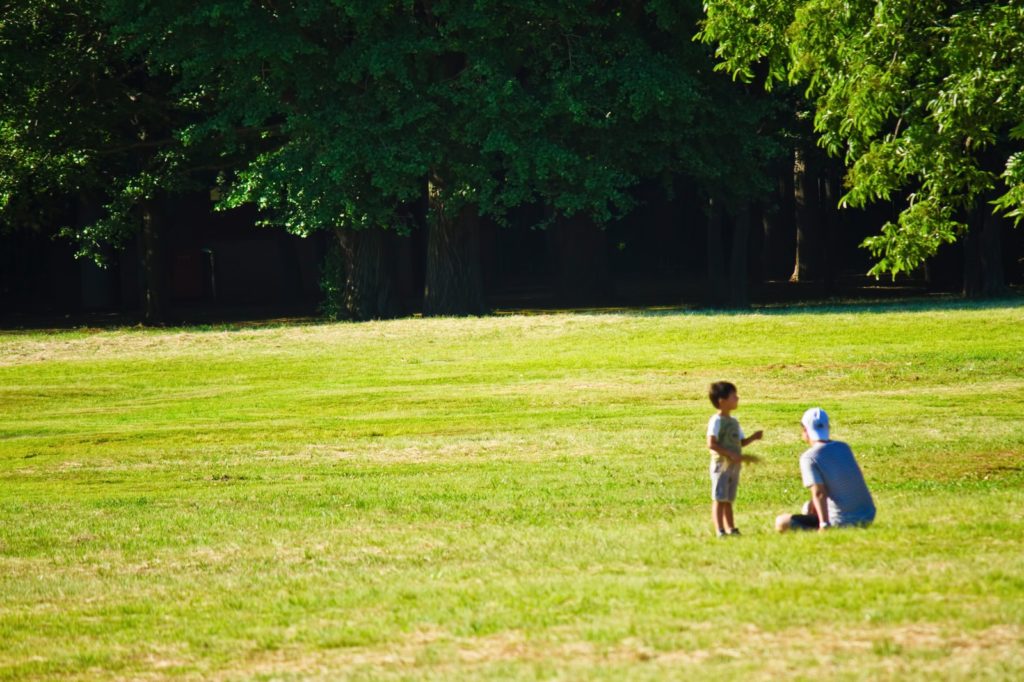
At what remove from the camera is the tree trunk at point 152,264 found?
144 feet

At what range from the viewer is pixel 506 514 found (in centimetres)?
→ 1434

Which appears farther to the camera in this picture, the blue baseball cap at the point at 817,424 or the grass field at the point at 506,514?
Answer: the blue baseball cap at the point at 817,424

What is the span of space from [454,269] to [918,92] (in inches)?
1022

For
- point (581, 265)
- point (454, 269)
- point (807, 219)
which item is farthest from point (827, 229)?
point (454, 269)

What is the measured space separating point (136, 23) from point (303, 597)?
93.5 feet

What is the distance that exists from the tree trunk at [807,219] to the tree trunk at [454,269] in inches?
669

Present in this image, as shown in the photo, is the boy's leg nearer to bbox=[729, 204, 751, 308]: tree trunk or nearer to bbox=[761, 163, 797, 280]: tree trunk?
bbox=[729, 204, 751, 308]: tree trunk

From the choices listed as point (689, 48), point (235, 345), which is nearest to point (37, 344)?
point (235, 345)

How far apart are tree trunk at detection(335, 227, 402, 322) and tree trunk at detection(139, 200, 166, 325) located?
5.95 metres

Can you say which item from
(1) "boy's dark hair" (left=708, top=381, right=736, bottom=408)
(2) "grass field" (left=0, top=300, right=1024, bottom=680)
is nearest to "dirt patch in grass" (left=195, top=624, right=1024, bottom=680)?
(2) "grass field" (left=0, top=300, right=1024, bottom=680)

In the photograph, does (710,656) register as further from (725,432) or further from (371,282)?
(371,282)

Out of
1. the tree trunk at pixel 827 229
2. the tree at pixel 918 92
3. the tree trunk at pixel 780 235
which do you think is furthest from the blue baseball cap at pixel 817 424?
the tree trunk at pixel 780 235

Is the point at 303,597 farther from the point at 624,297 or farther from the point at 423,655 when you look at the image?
the point at 624,297

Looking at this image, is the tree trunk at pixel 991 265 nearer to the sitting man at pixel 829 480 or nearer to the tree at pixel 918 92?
the tree at pixel 918 92
